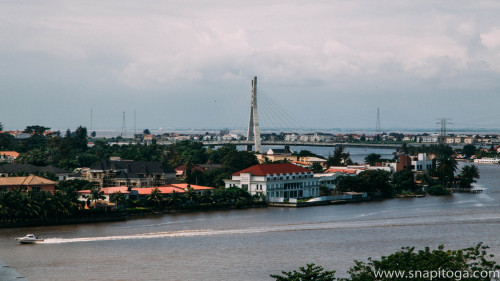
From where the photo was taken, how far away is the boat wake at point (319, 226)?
25281 mm

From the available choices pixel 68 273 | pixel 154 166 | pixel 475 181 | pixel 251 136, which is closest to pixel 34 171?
pixel 154 166

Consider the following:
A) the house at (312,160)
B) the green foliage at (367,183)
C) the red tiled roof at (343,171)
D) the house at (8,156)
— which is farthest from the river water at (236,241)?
Answer: the house at (8,156)

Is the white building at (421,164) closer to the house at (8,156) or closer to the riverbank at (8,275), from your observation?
the house at (8,156)

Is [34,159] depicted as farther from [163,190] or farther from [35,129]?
[35,129]

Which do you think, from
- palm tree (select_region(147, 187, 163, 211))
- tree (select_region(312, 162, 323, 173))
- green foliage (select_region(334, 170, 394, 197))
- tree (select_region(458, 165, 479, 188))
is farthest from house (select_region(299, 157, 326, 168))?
palm tree (select_region(147, 187, 163, 211))

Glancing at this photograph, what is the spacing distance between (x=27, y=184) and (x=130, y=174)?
7038 millimetres

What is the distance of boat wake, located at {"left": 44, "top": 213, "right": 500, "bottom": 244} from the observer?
25.3 metres

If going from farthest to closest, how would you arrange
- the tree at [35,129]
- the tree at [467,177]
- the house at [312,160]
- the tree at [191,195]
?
the tree at [35,129] → the house at [312,160] → the tree at [467,177] → the tree at [191,195]

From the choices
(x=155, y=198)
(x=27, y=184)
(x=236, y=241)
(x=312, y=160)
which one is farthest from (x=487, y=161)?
(x=236, y=241)

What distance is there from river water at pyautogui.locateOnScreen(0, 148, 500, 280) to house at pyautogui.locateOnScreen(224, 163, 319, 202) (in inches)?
138

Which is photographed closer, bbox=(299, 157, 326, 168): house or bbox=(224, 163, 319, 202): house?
bbox=(224, 163, 319, 202): house

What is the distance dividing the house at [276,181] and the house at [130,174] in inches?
139

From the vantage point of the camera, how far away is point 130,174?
39.6 metres

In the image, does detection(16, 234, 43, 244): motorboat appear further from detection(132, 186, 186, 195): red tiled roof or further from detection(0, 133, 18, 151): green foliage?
detection(0, 133, 18, 151): green foliage
